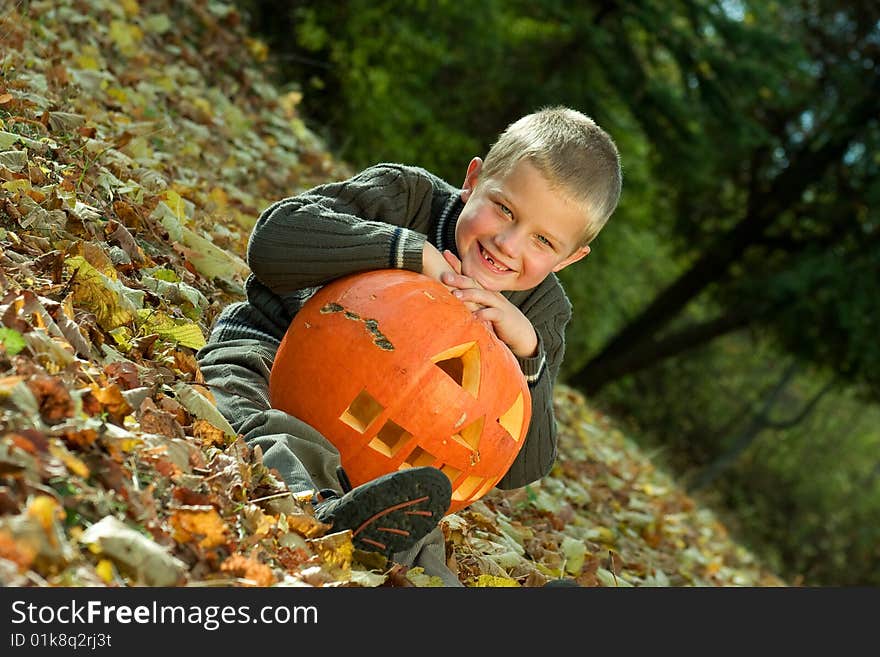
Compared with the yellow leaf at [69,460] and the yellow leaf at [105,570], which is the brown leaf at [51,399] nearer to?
the yellow leaf at [69,460]

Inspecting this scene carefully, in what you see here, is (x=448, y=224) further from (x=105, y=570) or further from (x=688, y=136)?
(x=688, y=136)

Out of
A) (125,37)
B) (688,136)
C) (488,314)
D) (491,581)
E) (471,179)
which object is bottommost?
(125,37)

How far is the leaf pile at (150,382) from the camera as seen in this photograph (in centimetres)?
214

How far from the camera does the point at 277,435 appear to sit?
2.97 m

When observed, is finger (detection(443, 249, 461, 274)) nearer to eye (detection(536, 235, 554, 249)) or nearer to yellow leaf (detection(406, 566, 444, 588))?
eye (detection(536, 235, 554, 249))

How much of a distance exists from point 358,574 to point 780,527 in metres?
16.0

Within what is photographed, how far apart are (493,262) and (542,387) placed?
508mm

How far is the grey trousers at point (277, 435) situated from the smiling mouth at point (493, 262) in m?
0.76

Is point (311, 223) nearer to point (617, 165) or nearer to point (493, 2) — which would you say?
point (617, 165)

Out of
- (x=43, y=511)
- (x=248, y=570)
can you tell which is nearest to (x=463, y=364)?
(x=248, y=570)

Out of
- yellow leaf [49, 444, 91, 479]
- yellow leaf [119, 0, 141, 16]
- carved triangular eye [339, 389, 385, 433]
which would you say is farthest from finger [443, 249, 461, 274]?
yellow leaf [119, 0, 141, 16]

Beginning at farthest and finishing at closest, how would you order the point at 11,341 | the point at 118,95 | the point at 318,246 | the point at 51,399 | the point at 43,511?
1. the point at 118,95
2. the point at 318,246
3. the point at 11,341
4. the point at 51,399
5. the point at 43,511

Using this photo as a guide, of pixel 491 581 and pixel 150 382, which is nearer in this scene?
pixel 150 382

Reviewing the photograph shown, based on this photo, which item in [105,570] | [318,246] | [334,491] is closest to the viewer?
[105,570]
